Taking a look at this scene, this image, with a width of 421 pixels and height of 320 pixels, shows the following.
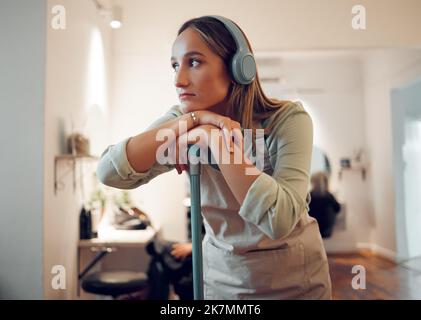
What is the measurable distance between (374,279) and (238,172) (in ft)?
1.83

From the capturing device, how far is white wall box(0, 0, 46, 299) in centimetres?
94

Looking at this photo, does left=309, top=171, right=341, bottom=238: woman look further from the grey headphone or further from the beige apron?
the grey headphone

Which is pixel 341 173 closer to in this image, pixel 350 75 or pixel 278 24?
pixel 350 75

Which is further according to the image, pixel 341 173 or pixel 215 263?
pixel 341 173

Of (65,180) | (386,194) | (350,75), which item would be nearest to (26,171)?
(65,180)

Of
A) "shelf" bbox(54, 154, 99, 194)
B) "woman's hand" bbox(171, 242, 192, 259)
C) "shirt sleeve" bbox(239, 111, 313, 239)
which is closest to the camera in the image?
"shirt sleeve" bbox(239, 111, 313, 239)

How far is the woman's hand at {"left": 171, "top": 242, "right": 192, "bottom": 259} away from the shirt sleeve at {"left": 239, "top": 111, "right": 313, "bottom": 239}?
2.28 ft

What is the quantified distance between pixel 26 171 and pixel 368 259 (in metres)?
0.90

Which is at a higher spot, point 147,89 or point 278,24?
point 278,24

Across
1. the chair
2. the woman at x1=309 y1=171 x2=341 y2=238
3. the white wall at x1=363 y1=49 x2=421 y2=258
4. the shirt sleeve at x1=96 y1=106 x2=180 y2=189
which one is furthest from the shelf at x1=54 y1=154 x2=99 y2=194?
the white wall at x1=363 y1=49 x2=421 y2=258

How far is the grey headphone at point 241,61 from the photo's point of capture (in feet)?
1.73

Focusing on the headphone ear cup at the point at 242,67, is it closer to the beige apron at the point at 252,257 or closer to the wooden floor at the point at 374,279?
the beige apron at the point at 252,257
